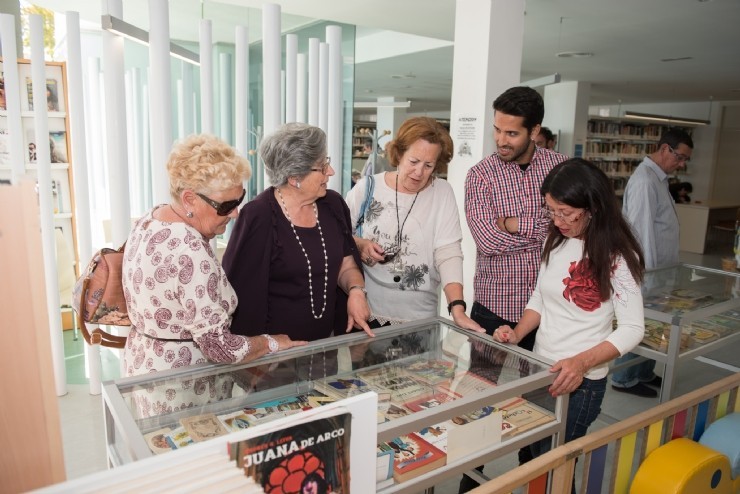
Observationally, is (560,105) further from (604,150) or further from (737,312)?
(737,312)

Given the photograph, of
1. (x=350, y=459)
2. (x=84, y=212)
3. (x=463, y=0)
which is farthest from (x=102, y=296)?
(x=463, y=0)

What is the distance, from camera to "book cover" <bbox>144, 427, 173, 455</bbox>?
1.27 meters

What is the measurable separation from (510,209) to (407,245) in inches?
19.7

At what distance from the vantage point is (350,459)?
0.97 m

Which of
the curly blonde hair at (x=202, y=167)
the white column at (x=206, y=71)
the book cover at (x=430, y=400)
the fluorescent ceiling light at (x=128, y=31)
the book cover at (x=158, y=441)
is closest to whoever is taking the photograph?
the book cover at (x=158, y=441)

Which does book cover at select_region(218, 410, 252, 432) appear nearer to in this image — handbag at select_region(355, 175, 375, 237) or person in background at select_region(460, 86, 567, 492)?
handbag at select_region(355, 175, 375, 237)

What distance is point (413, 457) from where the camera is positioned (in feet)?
4.91

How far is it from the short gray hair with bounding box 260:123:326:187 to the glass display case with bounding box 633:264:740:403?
2.33m

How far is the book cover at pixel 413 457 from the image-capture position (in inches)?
56.7

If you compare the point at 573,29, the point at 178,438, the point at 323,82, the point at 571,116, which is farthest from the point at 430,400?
the point at 571,116

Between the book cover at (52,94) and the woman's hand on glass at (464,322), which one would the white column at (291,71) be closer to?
the book cover at (52,94)

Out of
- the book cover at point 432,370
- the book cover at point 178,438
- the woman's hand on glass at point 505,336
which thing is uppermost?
the woman's hand on glass at point 505,336

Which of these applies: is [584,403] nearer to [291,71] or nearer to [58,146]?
[291,71]

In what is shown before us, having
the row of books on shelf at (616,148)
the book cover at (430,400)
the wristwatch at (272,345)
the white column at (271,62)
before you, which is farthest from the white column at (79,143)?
the row of books on shelf at (616,148)
